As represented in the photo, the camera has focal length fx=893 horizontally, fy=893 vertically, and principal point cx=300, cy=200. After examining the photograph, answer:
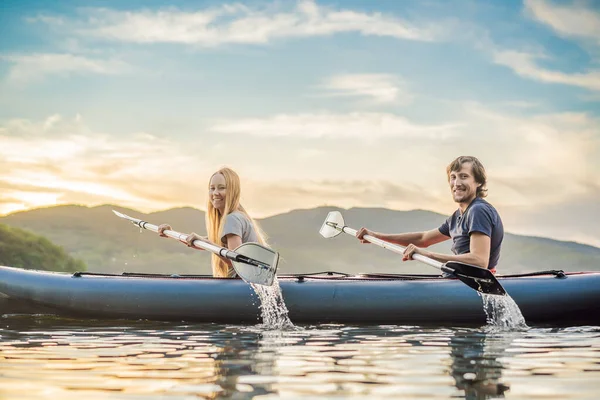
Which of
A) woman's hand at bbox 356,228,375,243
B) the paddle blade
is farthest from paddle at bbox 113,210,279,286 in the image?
the paddle blade

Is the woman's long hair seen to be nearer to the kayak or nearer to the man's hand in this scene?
the kayak

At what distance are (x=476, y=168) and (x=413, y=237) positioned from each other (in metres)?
1.24

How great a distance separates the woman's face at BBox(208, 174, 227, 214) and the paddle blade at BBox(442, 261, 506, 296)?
1851mm

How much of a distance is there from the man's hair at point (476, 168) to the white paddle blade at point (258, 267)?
4.91 ft

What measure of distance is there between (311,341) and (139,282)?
7.21 ft

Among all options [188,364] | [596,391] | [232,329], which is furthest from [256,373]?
[232,329]

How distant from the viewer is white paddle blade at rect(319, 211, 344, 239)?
8.80m

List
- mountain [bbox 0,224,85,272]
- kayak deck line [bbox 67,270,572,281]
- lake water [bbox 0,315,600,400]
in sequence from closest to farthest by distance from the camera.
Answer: lake water [bbox 0,315,600,400] < kayak deck line [bbox 67,270,572,281] < mountain [bbox 0,224,85,272]

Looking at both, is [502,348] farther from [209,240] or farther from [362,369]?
[209,240]

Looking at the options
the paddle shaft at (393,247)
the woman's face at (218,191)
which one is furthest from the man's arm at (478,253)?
the woman's face at (218,191)

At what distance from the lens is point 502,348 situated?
5289 millimetres

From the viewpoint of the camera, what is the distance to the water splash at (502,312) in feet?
22.2

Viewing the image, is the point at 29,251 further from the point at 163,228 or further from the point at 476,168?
the point at 476,168

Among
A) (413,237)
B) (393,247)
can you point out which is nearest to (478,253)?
(393,247)
